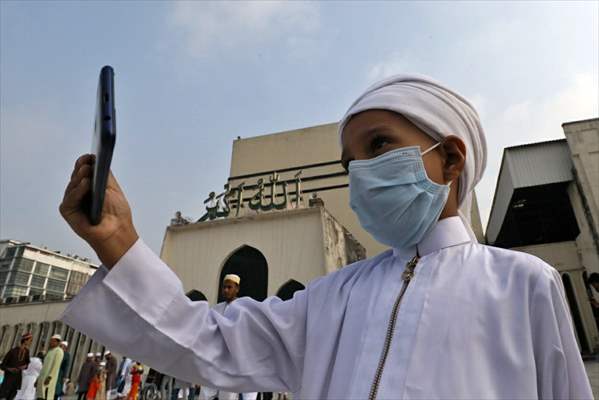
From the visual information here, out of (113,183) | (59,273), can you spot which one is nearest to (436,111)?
(113,183)

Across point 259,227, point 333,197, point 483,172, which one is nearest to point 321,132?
point 333,197

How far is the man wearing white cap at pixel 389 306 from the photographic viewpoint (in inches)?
32.6

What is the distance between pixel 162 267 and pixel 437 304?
24.8 inches

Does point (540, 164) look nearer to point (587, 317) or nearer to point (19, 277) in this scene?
point (587, 317)

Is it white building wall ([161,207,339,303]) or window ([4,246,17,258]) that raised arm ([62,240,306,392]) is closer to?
white building wall ([161,207,339,303])

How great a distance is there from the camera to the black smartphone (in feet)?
2.17

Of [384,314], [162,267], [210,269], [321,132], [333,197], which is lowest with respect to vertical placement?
[384,314]

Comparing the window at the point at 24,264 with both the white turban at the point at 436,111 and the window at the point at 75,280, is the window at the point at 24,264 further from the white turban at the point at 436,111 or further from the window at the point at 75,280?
the white turban at the point at 436,111

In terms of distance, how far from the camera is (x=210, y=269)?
550 inches

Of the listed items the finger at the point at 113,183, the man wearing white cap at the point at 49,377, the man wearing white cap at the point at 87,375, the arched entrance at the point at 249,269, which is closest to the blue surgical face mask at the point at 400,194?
the finger at the point at 113,183

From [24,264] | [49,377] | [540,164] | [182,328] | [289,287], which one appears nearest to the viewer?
[182,328]

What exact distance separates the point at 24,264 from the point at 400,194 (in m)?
57.3

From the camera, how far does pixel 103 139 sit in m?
0.66

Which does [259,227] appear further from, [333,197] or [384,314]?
[384,314]
